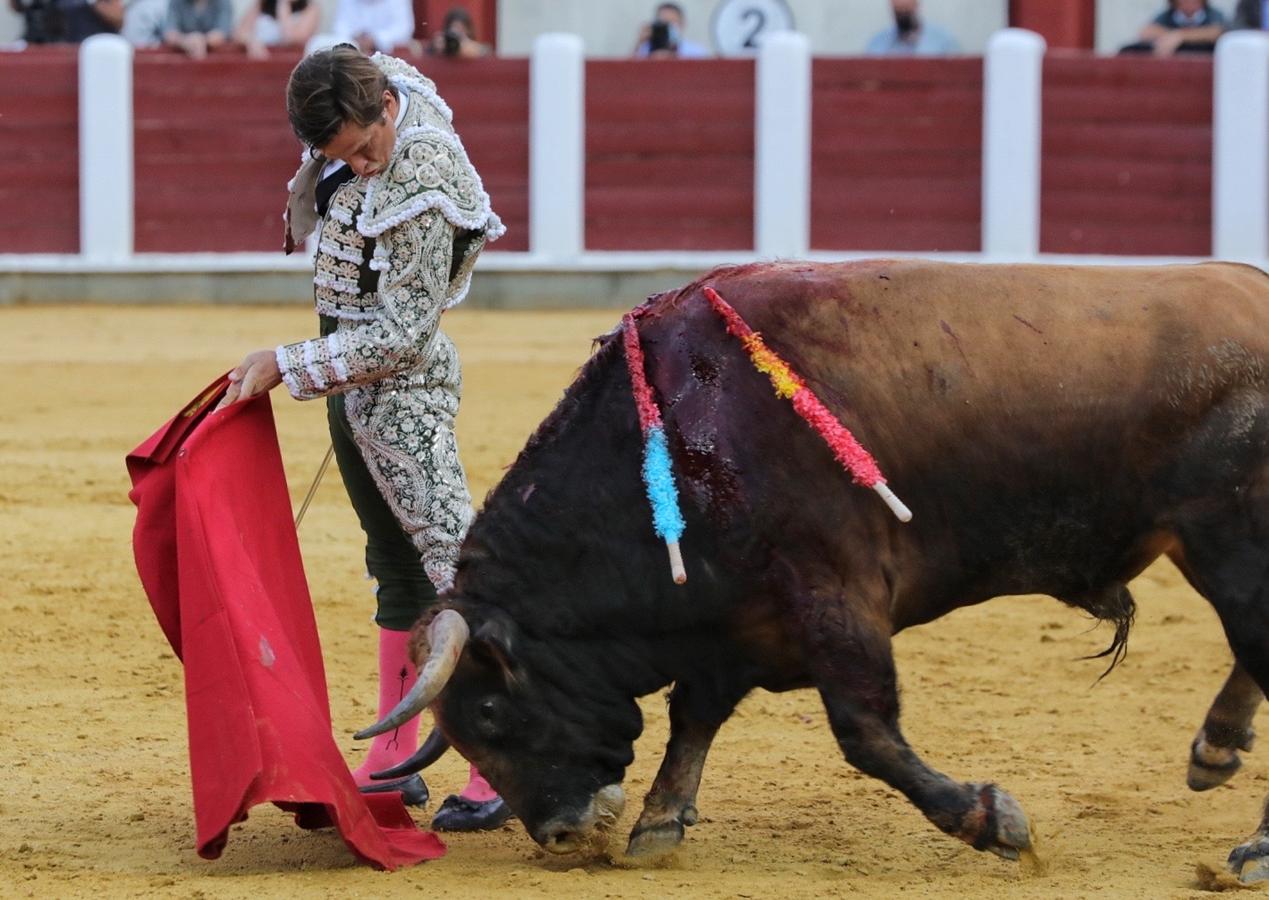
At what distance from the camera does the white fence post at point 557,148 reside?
1132cm

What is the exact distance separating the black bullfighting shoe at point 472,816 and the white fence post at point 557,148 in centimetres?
771

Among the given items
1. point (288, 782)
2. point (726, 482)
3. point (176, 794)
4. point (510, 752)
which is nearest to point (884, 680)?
point (726, 482)

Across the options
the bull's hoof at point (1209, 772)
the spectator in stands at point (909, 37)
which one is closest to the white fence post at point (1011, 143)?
the spectator in stands at point (909, 37)

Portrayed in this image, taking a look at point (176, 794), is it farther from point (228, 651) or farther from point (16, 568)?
point (16, 568)

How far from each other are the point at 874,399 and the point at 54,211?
342 inches

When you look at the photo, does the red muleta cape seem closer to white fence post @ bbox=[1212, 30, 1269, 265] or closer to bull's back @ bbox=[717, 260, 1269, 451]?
bull's back @ bbox=[717, 260, 1269, 451]

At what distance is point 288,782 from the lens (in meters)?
3.50

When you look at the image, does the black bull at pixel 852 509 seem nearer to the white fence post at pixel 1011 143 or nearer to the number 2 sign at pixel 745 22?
the white fence post at pixel 1011 143

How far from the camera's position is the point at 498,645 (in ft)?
11.6

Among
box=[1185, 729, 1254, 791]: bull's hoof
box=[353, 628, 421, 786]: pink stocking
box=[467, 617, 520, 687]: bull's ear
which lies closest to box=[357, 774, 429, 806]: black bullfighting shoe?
box=[353, 628, 421, 786]: pink stocking

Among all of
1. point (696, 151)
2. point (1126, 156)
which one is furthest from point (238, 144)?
point (1126, 156)

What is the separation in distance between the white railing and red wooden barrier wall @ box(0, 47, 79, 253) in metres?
0.07

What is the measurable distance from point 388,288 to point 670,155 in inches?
317

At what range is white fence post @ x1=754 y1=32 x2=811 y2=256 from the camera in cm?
1129
